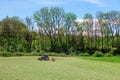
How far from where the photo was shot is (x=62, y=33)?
8262 cm

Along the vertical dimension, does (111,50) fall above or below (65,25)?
below

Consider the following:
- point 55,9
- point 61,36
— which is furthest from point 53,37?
point 55,9

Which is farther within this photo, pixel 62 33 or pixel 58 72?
pixel 62 33

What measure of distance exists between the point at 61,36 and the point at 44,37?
14.9 feet

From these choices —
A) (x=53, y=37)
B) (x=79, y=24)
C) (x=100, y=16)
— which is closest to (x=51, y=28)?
(x=53, y=37)

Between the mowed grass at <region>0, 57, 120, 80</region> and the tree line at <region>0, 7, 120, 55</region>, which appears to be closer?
the mowed grass at <region>0, 57, 120, 80</region>

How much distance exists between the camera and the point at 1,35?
81.1m

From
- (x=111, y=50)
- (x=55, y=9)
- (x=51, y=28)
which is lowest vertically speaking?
(x=111, y=50)

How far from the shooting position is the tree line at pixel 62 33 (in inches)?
3091

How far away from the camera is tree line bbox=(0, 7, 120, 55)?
78.5 metres

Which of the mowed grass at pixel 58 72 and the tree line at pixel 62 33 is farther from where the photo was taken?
the tree line at pixel 62 33

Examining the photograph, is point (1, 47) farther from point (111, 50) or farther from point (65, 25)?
point (111, 50)

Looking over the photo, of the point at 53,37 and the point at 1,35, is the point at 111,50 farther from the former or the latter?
the point at 1,35

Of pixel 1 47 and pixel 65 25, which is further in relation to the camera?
pixel 65 25
